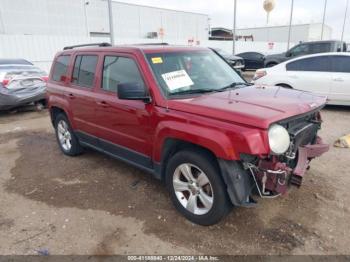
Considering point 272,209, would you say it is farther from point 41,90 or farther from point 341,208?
point 41,90

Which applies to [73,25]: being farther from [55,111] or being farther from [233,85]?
[233,85]

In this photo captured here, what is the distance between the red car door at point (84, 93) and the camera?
427 cm

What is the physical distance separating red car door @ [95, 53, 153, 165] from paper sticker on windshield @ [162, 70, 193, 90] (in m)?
0.29

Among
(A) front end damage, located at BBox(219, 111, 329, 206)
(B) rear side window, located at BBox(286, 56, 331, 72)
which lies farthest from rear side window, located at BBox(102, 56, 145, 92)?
(B) rear side window, located at BBox(286, 56, 331, 72)

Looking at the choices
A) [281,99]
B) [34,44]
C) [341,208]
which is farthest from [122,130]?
[34,44]

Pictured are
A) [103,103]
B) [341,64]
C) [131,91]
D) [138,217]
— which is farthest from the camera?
[341,64]

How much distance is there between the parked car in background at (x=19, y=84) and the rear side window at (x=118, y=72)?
5664 mm

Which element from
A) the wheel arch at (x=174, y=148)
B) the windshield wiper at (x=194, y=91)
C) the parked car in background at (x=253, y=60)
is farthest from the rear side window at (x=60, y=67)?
the parked car in background at (x=253, y=60)

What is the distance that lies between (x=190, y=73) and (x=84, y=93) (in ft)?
5.72

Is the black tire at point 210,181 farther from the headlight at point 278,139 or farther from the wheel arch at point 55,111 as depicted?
the wheel arch at point 55,111

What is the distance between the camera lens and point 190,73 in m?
3.62

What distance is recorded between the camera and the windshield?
3377 millimetres

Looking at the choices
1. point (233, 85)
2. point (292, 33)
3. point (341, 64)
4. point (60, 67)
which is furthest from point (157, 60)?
point (292, 33)

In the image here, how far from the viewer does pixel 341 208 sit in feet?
11.2
